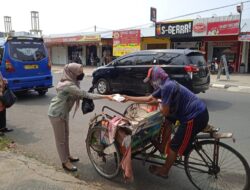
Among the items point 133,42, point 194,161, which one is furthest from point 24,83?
point 133,42

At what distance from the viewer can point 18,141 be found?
19.6 ft

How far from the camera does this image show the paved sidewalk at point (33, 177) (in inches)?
143

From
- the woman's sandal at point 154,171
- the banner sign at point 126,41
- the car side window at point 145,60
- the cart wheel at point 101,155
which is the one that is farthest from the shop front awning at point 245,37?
the woman's sandal at point 154,171

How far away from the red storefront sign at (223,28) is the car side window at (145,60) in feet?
37.5

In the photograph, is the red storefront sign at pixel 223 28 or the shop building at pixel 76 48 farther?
the shop building at pixel 76 48

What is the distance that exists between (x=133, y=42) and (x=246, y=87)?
524 inches

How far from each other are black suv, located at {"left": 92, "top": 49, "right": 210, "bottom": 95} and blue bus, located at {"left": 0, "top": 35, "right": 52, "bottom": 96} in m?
2.18

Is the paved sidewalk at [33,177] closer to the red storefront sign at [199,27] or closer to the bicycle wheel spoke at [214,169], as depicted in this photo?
the bicycle wheel spoke at [214,169]

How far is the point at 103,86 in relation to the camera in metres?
11.8

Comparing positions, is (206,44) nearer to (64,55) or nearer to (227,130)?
(227,130)

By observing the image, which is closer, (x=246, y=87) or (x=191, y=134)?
(x=191, y=134)

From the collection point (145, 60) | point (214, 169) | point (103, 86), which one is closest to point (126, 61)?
point (145, 60)

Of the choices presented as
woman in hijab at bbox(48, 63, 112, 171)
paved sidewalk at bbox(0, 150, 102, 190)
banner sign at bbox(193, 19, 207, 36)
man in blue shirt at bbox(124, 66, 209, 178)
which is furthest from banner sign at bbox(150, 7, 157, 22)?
man in blue shirt at bbox(124, 66, 209, 178)

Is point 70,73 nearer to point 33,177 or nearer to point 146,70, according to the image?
point 33,177
